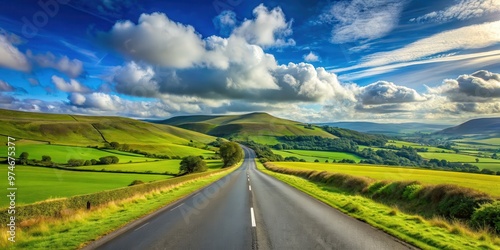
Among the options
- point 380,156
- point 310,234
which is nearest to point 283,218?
point 310,234

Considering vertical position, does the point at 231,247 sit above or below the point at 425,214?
Answer: above

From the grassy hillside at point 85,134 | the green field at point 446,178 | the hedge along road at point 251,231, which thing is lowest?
the green field at point 446,178

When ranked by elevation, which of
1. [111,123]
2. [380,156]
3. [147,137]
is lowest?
[380,156]

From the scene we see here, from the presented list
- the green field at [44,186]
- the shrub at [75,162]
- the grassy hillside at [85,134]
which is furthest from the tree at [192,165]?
the grassy hillside at [85,134]

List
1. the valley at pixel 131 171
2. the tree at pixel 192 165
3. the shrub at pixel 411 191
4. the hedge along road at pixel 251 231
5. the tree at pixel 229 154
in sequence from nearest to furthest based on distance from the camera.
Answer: the hedge along road at pixel 251 231 → the valley at pixel 131 171 → the shrub at pixel 411 191 → the tree at pixel 192 165 → the tree at pixel 229 154

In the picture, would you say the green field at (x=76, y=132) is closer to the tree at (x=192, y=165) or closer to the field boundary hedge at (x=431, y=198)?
the tree at (x=192, y=165)

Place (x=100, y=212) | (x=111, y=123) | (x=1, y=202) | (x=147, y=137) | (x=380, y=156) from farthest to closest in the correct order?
(x=111, y=123), (x=147, y=137), (x=380, y=156), (x=1, y=202), (x=100, y=212)

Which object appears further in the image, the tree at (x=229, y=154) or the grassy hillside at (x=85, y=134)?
the grassy hillside at (x=85, y=134)

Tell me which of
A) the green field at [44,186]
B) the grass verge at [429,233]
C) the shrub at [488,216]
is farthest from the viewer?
A: the green field at [44,186]

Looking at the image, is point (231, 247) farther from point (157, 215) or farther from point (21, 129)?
point (21, 129)

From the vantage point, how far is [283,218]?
44.4 feet

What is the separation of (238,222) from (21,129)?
545 ft

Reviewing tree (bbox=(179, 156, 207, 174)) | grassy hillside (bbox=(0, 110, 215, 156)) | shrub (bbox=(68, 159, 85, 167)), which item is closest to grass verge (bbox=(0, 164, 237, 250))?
tree (bbox=(179, 156, 207, 174))

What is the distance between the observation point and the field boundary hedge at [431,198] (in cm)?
1453
